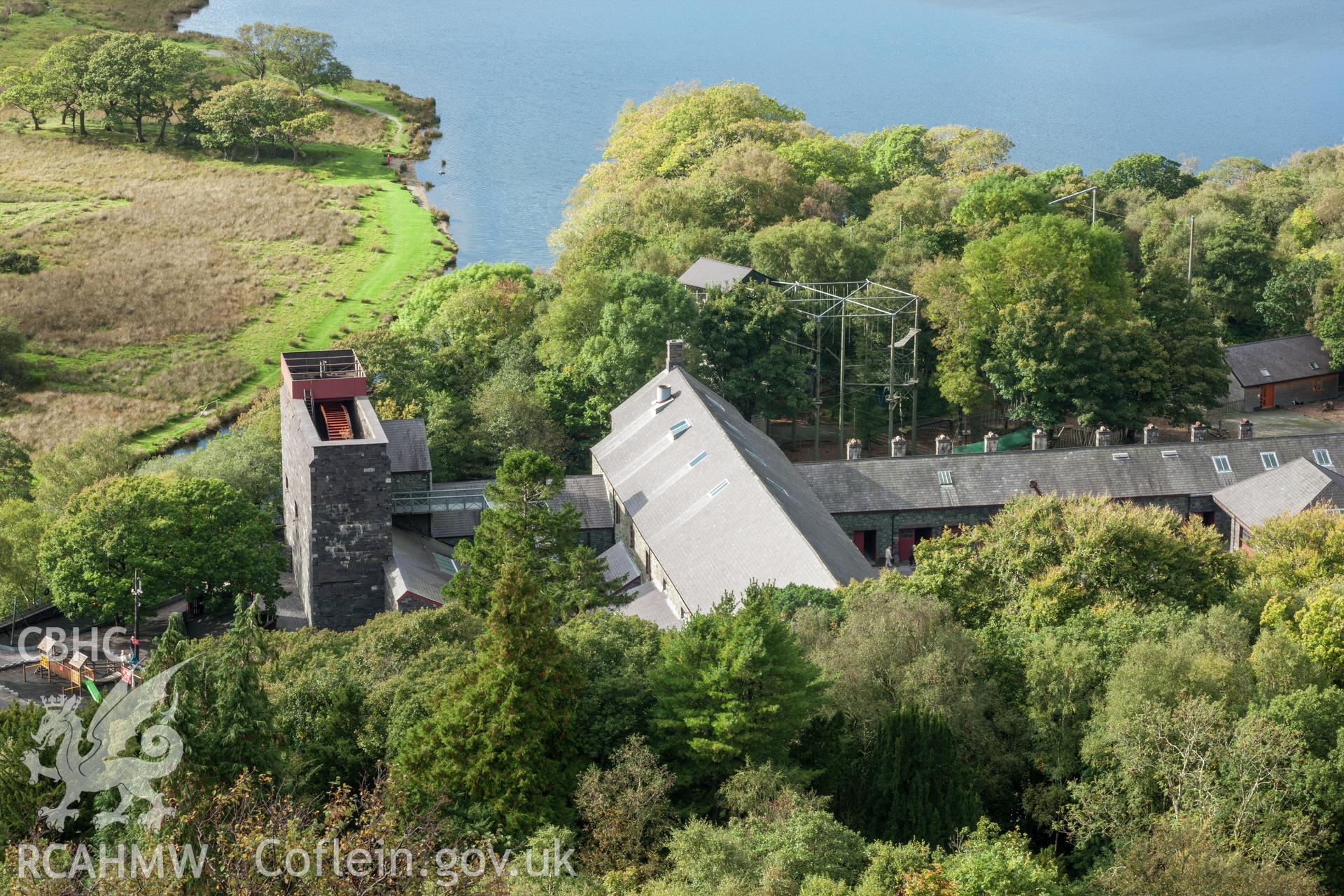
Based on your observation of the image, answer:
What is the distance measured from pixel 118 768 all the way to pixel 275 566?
1032 inches

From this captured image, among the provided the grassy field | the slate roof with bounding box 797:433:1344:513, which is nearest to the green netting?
the slate roof with bounding box 797:433:1344:513

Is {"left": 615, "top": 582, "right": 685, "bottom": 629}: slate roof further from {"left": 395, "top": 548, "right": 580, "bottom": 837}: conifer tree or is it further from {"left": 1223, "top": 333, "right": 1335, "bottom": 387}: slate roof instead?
{"left": 1223, "top": 333, "right": 1335, "bottom": 387}: slate roof

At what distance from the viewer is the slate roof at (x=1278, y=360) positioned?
84.8 m

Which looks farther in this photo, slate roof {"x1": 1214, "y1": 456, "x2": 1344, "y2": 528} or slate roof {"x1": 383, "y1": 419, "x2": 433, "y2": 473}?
slate roof {"x1": 383, "y1": 419, "x2": 433, "y2": 473}

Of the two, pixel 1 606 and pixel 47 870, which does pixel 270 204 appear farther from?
pixel 47 870

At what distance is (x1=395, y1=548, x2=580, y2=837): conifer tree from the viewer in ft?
113

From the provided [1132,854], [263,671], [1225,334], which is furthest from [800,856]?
[1225,334]

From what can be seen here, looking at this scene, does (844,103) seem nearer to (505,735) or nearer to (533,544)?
(533,544)

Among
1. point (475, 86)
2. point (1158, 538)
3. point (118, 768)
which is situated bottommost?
point (118, 768)

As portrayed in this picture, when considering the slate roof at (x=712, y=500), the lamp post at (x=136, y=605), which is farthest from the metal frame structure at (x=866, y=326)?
the lamp post at (x=136, y=605)

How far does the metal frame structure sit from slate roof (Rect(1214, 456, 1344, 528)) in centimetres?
1625

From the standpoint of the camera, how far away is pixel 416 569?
186 ft

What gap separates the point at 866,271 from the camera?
3263 inches

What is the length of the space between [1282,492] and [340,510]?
3541 centimetres
